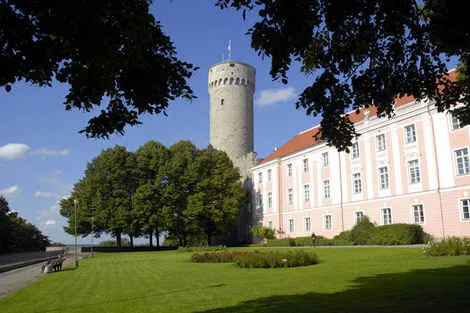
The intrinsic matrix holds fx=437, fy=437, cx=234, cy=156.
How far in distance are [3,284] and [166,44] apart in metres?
16.0

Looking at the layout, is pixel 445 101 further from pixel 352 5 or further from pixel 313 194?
pixel 313 194

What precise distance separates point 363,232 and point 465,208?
8.34 m

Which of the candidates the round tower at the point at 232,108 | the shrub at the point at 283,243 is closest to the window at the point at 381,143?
the shrub at the point at 283,243

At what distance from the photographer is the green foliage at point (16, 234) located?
166 ft

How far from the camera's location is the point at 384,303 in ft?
30.3

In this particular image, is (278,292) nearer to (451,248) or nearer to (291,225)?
(451,248)

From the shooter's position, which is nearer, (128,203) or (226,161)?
(128,203)

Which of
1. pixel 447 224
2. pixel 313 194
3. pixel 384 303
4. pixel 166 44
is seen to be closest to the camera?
pixel 166 44

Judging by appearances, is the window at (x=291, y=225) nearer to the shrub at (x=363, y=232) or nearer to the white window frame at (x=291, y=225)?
the white window frame at (x=291, y=225)

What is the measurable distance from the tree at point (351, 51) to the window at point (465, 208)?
23.7 meters

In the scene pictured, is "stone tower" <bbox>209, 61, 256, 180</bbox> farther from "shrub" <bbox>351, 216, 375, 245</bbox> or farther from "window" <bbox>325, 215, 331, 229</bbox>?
"shrub" <bbox>351, 216, 375, 245</bbox>

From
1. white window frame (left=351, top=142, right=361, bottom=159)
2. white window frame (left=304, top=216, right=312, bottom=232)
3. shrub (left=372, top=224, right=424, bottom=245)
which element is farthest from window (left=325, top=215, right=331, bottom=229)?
shrub (left=372, top=224, right=424, bottom=245)

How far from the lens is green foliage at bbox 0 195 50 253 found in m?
50.5

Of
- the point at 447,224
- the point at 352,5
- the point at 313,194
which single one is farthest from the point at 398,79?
the point at 313,194
